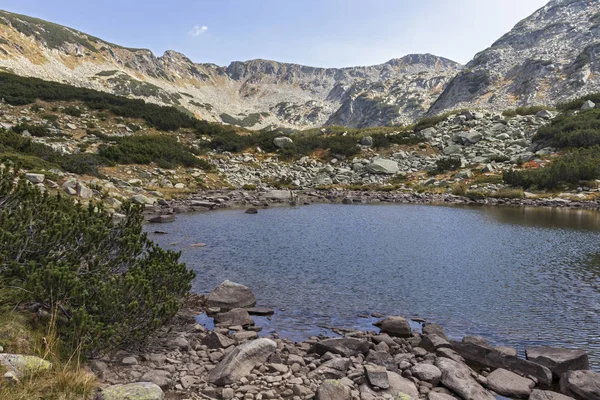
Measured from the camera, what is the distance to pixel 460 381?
7344 mm

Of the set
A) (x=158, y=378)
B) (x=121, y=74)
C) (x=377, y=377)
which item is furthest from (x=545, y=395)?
(x=121, y=74)

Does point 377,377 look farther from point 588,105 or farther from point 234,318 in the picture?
point 588,105

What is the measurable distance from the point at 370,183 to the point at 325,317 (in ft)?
136

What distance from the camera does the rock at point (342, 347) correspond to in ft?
28.1

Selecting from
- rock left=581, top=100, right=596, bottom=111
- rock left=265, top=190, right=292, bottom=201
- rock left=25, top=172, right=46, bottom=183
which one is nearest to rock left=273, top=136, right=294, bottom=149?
rock left=265, top=190, right=292, bottom=201

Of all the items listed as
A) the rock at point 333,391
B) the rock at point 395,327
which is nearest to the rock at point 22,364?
the rock at point 333,391

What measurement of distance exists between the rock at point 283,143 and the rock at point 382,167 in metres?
13.4

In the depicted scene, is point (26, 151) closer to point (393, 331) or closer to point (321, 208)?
point (321, 208)

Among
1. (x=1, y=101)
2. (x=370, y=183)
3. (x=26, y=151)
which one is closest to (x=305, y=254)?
(x=26, y=151)

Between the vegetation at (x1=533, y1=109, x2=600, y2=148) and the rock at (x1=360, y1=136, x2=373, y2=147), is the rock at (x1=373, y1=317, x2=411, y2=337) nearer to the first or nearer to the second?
the vegetation at (x1=533, y1=109, x2=600, y2=148)

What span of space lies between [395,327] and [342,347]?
214cm

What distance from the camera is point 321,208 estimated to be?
36125 millimetres

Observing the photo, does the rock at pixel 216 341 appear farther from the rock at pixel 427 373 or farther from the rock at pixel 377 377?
the rock at pixel 427 373

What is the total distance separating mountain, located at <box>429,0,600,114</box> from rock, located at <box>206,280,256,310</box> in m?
93.8
